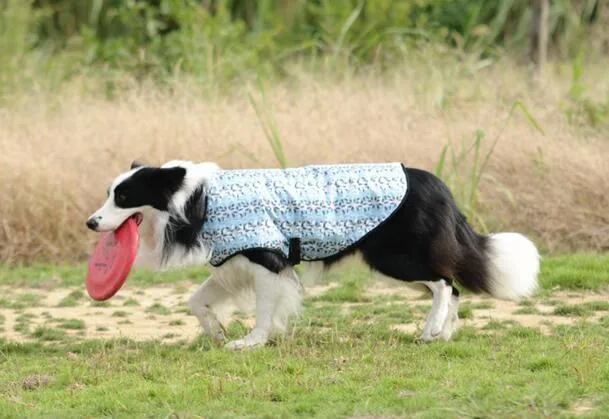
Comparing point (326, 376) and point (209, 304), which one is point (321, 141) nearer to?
point (209, 304)

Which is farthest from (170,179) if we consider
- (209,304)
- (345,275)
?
(345,275)

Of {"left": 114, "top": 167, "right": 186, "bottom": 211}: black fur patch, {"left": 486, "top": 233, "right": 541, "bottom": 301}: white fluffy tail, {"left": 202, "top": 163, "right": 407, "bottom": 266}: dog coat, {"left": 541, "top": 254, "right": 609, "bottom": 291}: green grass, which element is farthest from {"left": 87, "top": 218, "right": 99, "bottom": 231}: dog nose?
{"left": 541, "top": 254, "right": 609, "bottom": 291}: green grass

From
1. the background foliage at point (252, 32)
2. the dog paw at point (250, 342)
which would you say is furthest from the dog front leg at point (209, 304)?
the background foliage at point (252, 32)

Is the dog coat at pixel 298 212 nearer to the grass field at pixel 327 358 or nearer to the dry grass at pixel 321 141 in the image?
the grass field at pixel 327 358

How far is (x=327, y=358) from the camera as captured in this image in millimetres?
6645

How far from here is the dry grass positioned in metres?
11.0

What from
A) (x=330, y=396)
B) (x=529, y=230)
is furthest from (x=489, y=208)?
(x=330, y=396)

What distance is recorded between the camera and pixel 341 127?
12.3 m

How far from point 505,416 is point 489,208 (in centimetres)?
591

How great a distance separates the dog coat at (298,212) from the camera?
7160 mm

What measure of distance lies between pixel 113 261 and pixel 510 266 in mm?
2350

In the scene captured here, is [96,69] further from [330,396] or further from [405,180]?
[330,396]

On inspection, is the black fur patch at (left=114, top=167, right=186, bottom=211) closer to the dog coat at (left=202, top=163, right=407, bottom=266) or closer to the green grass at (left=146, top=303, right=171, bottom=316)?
the dog coat at (left=202, top=163, right=407, bottom=266)

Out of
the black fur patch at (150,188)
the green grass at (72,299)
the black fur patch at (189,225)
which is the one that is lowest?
the green grass at (72,299)
